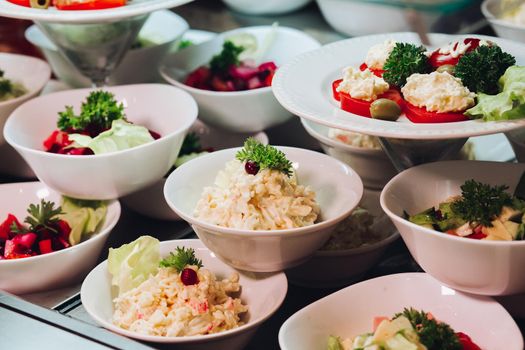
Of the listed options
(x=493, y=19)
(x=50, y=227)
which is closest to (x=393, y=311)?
(x=50, y=227)

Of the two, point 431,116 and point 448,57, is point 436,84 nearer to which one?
point 431,116

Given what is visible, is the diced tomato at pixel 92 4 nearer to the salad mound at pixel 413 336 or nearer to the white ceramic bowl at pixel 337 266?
the white ceramic bowl at pixel 337 266

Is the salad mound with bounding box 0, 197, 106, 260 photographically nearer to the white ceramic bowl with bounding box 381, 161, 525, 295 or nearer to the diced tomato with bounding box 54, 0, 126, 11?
the diced tomato with bounding box 54, 0, 126, 11

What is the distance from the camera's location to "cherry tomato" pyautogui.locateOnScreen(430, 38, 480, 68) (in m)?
1.67

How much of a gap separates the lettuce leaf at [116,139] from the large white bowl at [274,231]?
0.21m

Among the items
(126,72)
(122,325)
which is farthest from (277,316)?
(126,72)

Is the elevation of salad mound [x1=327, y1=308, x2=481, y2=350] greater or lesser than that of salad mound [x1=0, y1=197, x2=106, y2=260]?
greater

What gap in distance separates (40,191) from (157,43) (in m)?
0.80

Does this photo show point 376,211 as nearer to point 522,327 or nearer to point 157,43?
point 522,327

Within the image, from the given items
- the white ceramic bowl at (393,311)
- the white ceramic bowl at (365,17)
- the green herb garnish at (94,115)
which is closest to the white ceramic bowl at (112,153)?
the green herb garnish at (94,115)

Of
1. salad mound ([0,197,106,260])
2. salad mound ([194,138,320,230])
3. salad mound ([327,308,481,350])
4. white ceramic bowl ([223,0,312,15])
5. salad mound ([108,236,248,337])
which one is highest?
salad mound ([194,138,320,230])

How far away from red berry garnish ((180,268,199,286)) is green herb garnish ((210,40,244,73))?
37.7 inches

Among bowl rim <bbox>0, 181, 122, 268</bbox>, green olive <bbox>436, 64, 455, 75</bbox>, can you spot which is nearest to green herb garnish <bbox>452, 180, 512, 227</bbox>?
green olive <bbox>436, 64, 455, 75</bbox>

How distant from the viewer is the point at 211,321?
1.51 m
